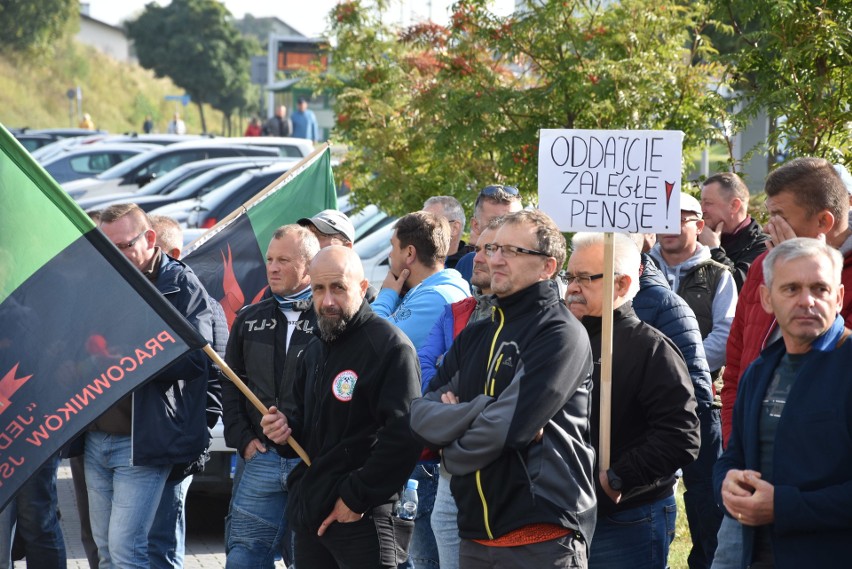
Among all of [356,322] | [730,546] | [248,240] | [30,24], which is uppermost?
[30,24]

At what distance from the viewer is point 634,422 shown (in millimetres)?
4980

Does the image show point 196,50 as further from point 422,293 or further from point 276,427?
point 276,427

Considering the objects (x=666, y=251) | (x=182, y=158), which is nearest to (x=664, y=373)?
(x=666, y=251)

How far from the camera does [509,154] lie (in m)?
9.16

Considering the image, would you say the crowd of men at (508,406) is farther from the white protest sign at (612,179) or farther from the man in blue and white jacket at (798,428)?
the white protest sign at (612,179)

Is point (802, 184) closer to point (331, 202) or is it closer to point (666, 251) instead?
point (666, 251)

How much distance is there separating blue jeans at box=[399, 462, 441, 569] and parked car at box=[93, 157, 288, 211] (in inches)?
529

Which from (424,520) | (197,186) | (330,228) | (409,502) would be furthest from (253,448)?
(197,186)

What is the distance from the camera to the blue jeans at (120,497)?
5992 mm

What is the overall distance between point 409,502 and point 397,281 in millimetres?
1259

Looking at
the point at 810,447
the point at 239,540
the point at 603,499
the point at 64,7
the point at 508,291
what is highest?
the point at 64,7

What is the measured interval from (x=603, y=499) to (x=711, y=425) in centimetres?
120

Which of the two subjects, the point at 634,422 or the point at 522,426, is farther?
the point at 634,422

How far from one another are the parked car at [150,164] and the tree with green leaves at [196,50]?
168 feet
